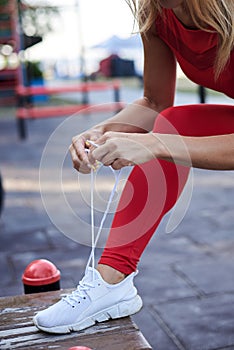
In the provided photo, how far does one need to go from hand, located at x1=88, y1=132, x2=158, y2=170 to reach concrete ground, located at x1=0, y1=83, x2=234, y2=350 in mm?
253

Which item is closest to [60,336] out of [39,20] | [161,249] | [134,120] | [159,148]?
[159,148]

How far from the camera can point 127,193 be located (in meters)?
1.50

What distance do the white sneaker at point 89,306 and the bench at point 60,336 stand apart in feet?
0.06

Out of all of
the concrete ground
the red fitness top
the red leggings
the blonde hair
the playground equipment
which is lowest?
the playground equipment

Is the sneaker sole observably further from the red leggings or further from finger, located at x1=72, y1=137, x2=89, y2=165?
finger, located at x1=72, y1=137, x2=89, y2=165

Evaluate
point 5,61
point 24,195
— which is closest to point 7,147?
point 24,195

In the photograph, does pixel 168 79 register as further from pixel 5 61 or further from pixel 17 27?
pixel 5 61

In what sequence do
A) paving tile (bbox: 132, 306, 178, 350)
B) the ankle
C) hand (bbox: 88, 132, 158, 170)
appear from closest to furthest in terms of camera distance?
hand (bbox: 88, 132, 158, 170), the ankle, paving tile (bbox: 132, 306, 178, 350)

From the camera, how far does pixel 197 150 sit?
4.35 feet

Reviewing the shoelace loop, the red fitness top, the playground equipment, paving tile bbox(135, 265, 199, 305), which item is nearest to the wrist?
the red fitness top

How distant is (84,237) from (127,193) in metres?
0.27

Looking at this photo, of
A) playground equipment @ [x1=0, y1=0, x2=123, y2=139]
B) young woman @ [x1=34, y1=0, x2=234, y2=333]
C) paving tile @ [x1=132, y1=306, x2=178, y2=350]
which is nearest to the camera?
young woman @ [x1=34, y1=0, x2=234, y2=333]

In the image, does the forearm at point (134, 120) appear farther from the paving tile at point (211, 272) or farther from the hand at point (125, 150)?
the paving tile at point (211, 272)

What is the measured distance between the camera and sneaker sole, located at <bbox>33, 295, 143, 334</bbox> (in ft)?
4.75
